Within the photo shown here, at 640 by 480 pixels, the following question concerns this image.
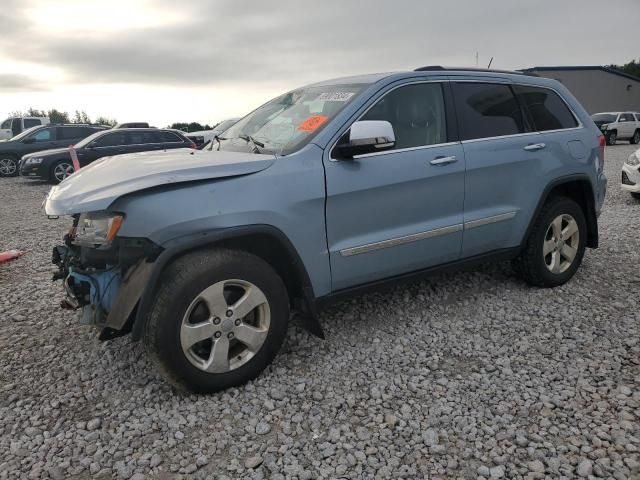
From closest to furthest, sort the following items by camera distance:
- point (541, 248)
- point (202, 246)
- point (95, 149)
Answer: point (202, 246)
point (541, 248)
point (95, 149)

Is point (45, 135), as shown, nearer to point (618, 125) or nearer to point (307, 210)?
point (307, 210)

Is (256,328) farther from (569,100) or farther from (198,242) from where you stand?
(569,100)

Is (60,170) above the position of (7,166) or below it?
below

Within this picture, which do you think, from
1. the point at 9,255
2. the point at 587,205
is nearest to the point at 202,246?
the point at 587,205

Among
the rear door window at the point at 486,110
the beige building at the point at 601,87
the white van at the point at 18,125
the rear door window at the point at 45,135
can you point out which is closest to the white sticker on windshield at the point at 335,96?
the rear door window at the point at 486,110

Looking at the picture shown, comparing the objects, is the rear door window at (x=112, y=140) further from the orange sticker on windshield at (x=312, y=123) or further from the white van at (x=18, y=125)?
the orange sticker on windshield at (x=312, y=123)

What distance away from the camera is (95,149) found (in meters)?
13.0

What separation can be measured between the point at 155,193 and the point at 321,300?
1167 mm

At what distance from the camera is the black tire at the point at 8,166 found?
15.6 meters

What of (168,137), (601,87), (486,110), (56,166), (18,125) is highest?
(601,87)

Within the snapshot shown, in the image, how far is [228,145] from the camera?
3.61m

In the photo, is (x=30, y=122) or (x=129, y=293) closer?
(x=129, y=293)

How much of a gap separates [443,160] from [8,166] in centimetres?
1630

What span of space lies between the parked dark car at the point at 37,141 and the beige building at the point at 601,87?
33.2 m
